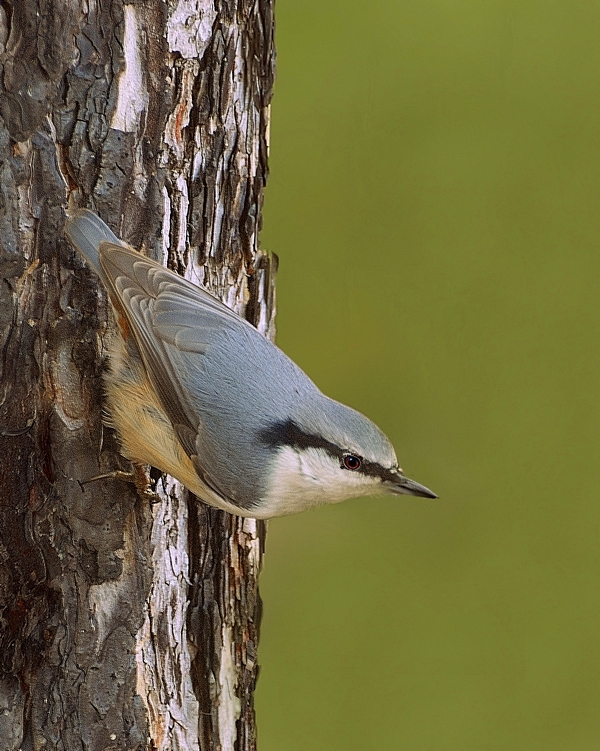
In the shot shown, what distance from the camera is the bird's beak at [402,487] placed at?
1260 millimetres

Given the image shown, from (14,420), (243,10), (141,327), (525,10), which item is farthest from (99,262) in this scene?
(525,10)

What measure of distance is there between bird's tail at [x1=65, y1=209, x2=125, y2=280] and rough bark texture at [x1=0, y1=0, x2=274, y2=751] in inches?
1.0

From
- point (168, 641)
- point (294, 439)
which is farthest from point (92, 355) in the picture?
point (168, 641)

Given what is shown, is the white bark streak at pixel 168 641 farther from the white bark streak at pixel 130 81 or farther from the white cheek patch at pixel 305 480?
the white bark streak at pixel 130 81

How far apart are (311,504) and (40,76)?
73cm

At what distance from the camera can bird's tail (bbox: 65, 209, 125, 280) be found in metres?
1.13

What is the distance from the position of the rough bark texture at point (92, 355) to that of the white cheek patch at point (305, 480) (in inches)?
7.8

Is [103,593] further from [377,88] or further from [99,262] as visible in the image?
[377,88]

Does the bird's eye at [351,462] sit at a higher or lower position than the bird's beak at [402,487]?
higher

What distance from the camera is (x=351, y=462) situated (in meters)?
1.22

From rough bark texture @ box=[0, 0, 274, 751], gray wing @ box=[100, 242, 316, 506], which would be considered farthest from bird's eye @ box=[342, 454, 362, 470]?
rough bark texture @ box=[0, 0, 274, 751]

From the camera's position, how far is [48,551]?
117 cm

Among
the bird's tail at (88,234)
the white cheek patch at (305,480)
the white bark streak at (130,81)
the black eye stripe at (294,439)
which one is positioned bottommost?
the white cheek patch at (305,480)

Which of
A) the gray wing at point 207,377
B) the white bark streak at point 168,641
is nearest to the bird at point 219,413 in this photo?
the gray wing at point 207,377
